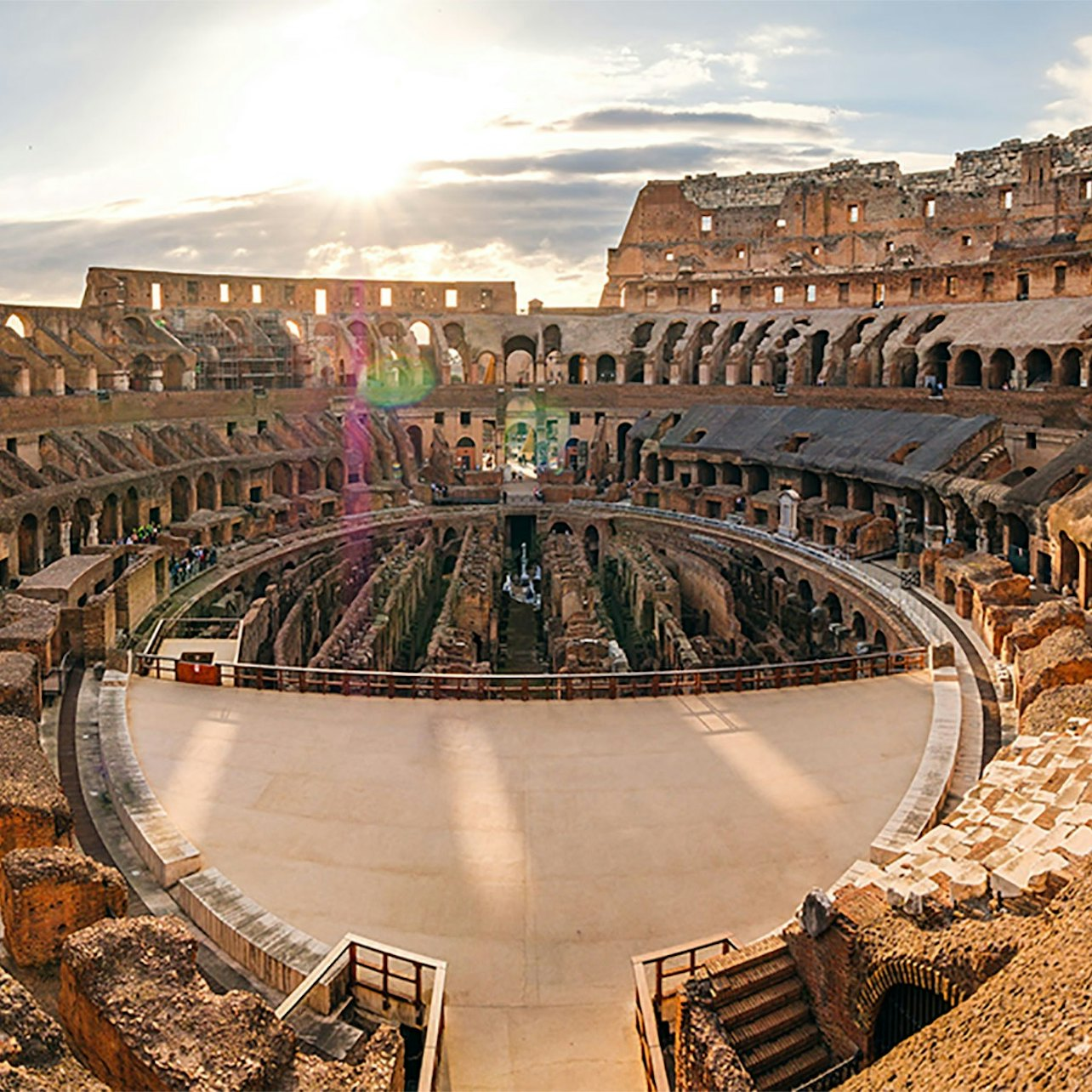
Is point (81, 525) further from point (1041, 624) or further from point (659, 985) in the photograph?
point (659, 985)

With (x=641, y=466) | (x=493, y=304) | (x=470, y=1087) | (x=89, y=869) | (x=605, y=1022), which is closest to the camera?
(x=470, y=1087)

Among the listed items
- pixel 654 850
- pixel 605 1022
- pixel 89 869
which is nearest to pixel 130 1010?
pixel 89 869

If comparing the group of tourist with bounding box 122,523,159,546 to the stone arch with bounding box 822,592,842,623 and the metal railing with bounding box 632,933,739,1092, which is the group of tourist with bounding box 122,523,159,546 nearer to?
the stone arch with bounding box 822,592,842,623

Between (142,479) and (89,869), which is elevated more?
(142,479)

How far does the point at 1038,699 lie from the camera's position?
14148mm

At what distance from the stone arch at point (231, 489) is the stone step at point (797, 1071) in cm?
3057

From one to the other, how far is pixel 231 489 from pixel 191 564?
883 centimetres

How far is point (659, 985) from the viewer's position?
8898mm

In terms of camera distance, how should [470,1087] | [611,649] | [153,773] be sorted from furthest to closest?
[611,649], [153,773], [470,1087]

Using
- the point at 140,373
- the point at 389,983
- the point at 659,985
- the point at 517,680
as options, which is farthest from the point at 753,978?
the point at 140,373

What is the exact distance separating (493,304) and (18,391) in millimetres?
26478

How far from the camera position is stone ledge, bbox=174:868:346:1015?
356 inches

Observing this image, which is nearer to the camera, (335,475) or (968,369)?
(968,369)

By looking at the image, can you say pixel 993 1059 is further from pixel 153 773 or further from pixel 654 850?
pixel 153 773
